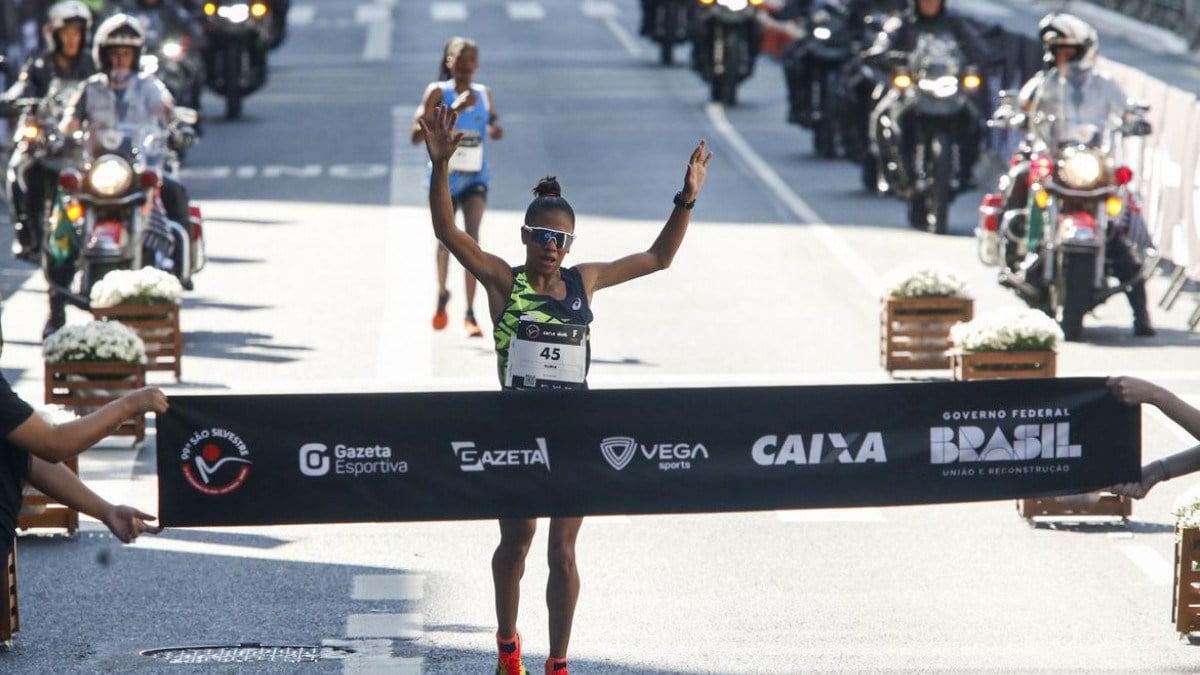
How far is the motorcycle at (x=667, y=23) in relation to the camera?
4266 centimetres

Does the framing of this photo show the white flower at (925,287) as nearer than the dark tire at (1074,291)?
Yes

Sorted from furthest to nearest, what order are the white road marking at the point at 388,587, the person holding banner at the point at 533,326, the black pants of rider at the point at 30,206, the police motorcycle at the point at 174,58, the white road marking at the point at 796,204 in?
the police motorcycle at the point at 174,58, the white road marking at the point at 796,204, the black pants of rider at the point at 30,206, the white road marking at the point at 388,587, the person holding banner at the point at 533,326

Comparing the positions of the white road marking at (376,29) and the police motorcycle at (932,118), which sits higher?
the police motorcycle at (932,118)

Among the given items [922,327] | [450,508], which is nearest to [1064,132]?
[922,327]

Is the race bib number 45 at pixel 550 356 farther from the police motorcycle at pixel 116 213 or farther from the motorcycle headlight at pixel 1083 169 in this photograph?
the motorcycle headlight at pixel 1083 169

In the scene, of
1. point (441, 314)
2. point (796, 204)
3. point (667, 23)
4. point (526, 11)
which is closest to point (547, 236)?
point (441, 314)

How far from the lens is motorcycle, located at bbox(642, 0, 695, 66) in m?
42.7

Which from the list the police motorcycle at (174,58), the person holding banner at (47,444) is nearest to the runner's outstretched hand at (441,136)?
the person holding banner at (47,444)

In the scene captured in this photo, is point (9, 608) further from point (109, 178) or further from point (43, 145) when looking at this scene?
point (43, 145)

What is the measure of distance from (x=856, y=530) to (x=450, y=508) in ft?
12.2

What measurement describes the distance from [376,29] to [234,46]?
64.4 feet

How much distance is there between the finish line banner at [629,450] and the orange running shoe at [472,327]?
29.3 ft

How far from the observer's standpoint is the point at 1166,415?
8836 mm

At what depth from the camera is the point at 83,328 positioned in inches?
557
